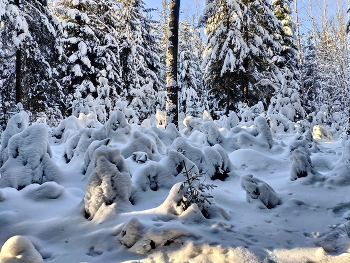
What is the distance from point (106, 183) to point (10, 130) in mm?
2588

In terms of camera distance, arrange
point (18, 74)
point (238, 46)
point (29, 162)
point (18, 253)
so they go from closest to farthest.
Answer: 1. point (18, 253)
2. point (29, 162)
3. point (18, 74)
4. point (238, 46)

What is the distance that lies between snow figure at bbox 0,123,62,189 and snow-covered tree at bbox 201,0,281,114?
566 inches

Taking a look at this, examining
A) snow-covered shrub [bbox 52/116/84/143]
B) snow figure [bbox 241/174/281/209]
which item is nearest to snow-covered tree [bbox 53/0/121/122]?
snow-covered shrub [bbox 52/116/84/143]

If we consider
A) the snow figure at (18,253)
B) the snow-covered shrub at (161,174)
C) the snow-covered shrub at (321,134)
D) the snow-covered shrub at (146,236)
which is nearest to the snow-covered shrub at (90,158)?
the snow-covered shrub at (161,174)

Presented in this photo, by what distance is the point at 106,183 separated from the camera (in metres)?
3.18

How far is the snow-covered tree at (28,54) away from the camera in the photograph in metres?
10.4

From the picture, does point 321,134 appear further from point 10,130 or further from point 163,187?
point 10,130

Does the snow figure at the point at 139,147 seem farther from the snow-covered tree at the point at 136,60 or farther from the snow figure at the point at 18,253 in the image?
the snow-covered tree at the point at 136,60

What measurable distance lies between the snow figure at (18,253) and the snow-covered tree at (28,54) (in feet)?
28.6

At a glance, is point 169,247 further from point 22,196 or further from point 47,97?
point 47,97

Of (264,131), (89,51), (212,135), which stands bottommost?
(212,135)

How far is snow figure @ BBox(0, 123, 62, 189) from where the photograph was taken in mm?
3998

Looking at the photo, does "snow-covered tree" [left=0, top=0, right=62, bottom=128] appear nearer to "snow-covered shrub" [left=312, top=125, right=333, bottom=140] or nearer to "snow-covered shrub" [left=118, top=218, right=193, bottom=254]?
"snow-covered shrub" [left=118, top=218, right=193, bottom=254]

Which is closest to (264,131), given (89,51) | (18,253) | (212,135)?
(212,135)
